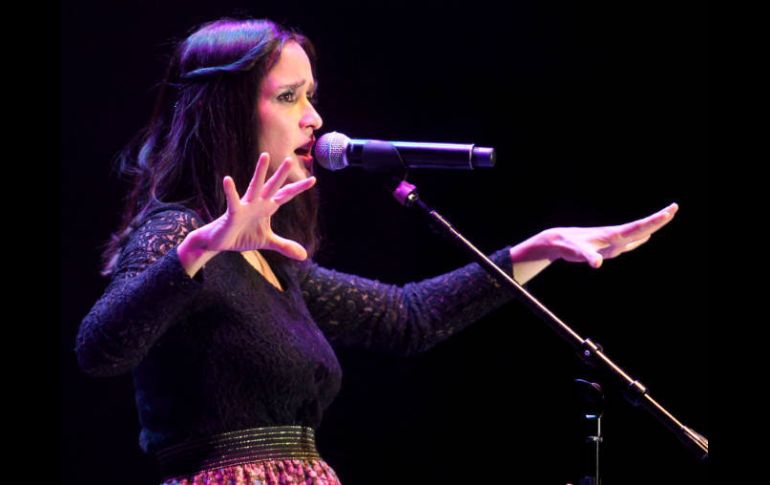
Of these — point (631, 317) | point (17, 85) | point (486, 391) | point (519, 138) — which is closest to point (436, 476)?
point (486, 391)

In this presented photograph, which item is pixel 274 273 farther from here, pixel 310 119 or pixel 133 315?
pixel 133 315

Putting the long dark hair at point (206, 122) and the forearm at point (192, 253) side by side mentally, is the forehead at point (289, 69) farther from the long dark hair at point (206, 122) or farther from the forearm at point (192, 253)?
the forearm at point (192, 253)

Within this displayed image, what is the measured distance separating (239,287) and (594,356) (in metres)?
0.69

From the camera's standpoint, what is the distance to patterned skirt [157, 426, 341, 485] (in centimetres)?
168

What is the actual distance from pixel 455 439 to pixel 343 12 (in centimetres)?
146

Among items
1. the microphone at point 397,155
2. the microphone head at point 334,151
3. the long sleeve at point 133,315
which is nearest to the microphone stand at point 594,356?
the microphone at point 397,155

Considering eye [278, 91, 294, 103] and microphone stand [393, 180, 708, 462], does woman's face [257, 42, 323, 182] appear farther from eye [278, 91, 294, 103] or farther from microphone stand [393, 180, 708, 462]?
microphone stand [393, 180, 708, 462]

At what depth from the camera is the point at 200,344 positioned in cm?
171

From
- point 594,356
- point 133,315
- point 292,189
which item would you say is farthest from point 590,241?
point 133,315

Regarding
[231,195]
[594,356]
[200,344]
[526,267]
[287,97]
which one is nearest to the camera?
[231,195]

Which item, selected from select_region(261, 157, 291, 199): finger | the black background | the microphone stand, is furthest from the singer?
the black background

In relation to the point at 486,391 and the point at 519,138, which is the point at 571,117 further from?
the point at 486,391

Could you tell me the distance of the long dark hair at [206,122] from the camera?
1.93 metres

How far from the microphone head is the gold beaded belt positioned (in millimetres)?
539
